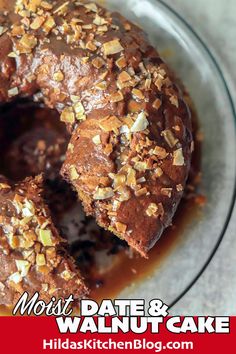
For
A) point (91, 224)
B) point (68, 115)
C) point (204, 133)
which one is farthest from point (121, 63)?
point (91, 224)

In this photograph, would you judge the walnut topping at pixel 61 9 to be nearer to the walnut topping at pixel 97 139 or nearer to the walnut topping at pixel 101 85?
the walnut topping at pixel 101 85

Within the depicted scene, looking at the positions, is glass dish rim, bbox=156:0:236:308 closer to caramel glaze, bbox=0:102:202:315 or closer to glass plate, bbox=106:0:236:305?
glass plate, bbox=106:0:236:305

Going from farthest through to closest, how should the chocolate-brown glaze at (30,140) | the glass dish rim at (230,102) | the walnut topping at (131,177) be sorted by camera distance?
the chocolate-brown glaze at (30,140)
the glass dish rim at (230,102)
the walnut topping at (131,177)

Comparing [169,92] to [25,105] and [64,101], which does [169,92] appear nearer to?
[64,101]

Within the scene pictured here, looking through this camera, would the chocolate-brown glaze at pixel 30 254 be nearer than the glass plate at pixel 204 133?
Yes

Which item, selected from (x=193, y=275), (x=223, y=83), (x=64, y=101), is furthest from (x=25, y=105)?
(x=193, y=275)

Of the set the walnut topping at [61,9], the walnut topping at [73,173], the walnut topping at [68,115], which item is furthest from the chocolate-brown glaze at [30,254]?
the walnut topping at [61,9]
